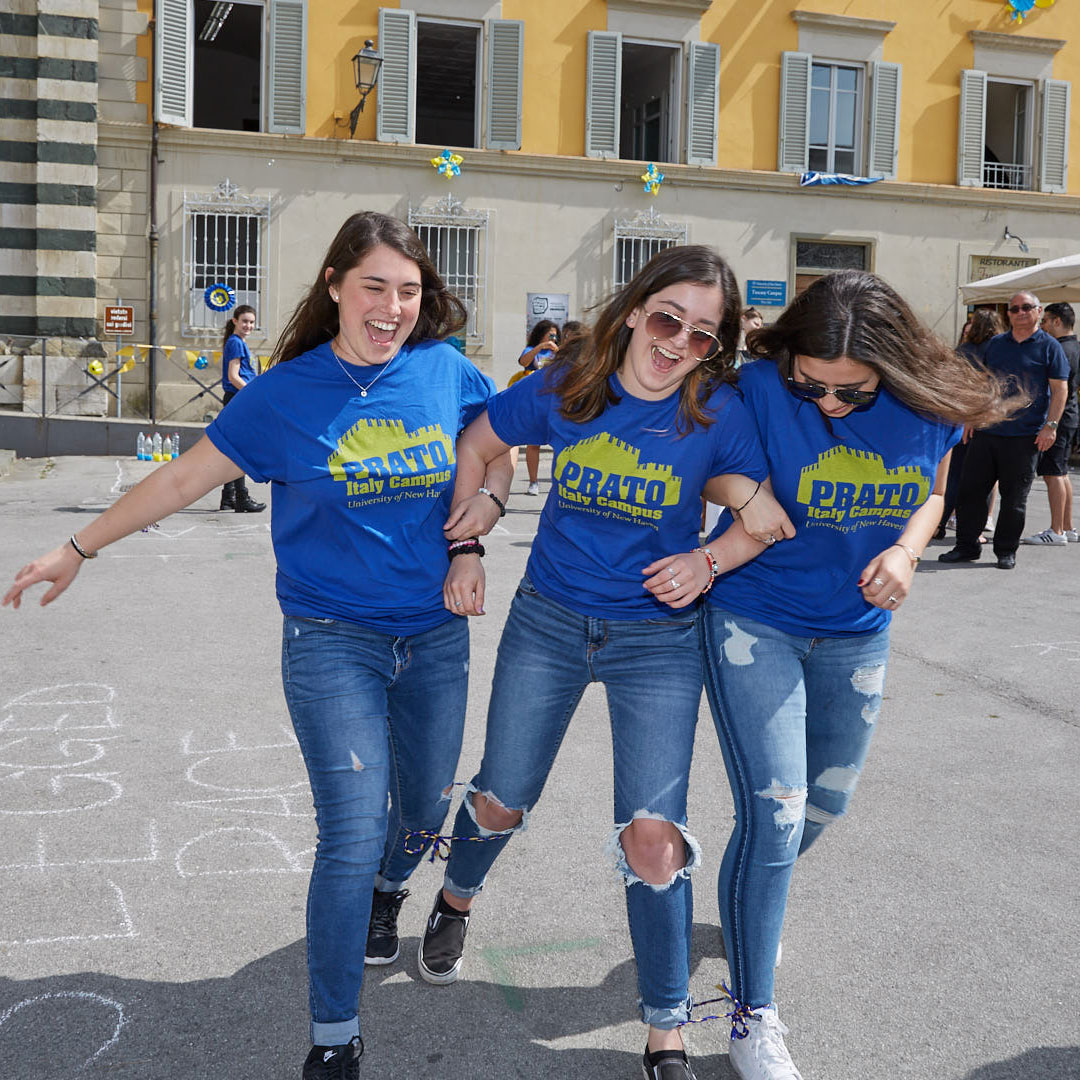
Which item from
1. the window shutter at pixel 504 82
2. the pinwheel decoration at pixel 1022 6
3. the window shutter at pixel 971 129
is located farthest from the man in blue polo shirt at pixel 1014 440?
the pinwheel decoration at pixel 1022 6

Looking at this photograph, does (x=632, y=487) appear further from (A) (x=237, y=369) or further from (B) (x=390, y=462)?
(A) (x=237, y=369)

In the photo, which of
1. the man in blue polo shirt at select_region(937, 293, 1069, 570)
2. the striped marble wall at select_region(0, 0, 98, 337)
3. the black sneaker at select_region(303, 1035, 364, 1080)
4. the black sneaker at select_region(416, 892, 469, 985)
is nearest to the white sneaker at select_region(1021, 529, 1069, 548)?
the man in blue polo shirt at select_region(937, 293, 1069, 570)

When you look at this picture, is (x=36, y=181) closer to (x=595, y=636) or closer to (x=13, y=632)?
(x=13, y=632)

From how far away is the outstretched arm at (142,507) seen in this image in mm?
2859

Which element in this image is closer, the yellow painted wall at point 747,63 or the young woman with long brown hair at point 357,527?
the young woman with long brown hair at point 357,527

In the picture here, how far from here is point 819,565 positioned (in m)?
→ 2.95

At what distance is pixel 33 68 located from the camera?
62.9 feet

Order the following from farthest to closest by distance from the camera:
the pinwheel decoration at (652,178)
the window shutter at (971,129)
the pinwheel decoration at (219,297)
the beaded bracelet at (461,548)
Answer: the window shutter at (971,129) → the pinwheel decoration at (652,178) → the pinwheel decoration at (219,297) → the beaded bracelet at (461,548)

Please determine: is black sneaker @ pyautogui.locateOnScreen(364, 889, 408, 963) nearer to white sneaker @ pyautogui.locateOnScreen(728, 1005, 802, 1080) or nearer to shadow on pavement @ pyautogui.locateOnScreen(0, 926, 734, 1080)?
shadow on pavement @ pyautogui.locateOnScreen(0, 926, 734, 1080)

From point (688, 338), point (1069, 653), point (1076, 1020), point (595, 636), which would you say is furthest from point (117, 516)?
point (1069, 653)

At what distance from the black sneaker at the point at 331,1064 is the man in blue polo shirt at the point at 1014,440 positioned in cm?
790

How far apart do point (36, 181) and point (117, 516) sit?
1859cm

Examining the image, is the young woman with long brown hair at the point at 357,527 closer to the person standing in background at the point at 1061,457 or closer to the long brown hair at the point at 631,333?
the long brown hair at the point at 631,333

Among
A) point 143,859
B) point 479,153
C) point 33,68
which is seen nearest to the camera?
point 143,859
